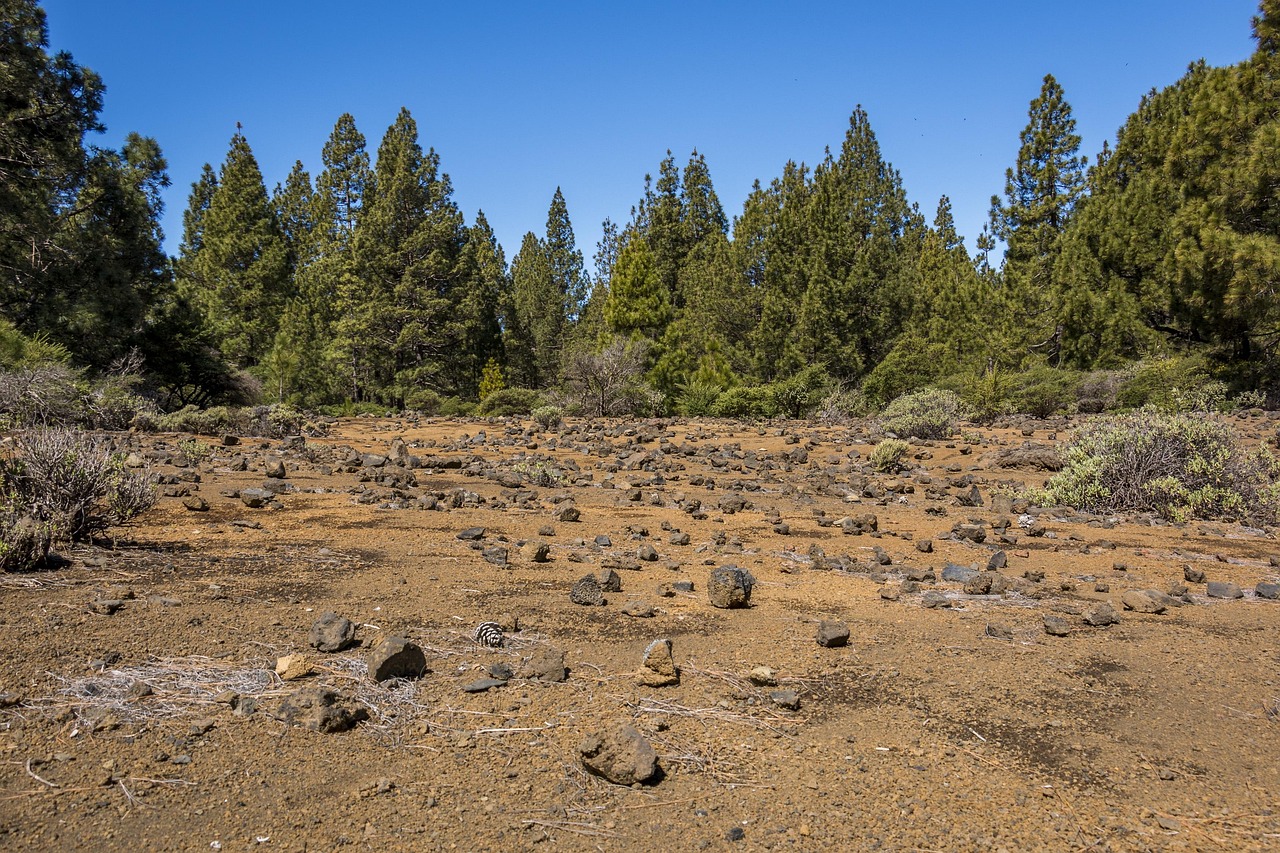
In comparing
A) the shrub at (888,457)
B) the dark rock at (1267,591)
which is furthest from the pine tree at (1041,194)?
the dark rock at (1267,591)

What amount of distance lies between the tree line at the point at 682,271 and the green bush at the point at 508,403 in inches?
62.5

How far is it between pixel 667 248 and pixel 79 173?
28025mm

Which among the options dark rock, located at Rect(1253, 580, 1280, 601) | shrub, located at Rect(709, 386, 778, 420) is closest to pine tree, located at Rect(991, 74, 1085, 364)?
shrub, located at Rect(709, 386, 778, 420)

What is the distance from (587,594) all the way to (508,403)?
2600cm

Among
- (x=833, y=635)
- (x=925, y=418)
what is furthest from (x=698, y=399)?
(x=833, y=635)

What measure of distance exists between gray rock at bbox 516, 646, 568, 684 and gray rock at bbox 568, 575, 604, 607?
105 centimetres

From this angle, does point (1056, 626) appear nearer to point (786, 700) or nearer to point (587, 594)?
point (786, 700)

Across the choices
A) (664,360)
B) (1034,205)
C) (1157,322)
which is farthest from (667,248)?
(1157,322)

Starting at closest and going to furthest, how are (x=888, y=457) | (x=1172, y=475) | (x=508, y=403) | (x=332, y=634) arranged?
(x=332, y=634), (x=1172, y=475), (x=888, y=457), (x=508, y=403)

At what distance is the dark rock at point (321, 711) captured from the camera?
317 cm

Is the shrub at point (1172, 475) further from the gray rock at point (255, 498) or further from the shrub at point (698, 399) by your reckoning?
the shrub at point (698, 399)

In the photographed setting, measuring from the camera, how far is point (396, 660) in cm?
369

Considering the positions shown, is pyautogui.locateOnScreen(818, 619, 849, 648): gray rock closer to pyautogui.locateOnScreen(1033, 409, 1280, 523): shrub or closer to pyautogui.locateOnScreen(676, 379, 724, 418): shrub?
pyautogui.locateOnScreen(1033, 409, 1280, 523): shrub

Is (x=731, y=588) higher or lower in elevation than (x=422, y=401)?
lower
